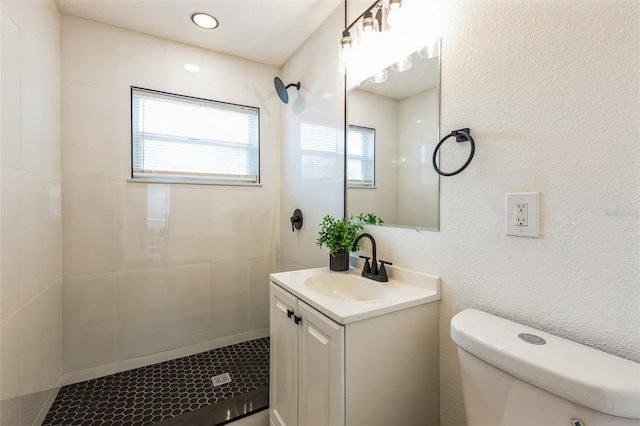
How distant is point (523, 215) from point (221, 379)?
1.87m

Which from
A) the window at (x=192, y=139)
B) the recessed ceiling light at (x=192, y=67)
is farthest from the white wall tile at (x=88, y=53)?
the recessed ceiling light at (x=192, y=67)

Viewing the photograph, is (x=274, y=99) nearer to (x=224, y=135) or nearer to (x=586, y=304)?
(x=224, y=135)

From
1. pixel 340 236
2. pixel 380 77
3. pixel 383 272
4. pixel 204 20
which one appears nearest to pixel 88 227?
pixel 204 20

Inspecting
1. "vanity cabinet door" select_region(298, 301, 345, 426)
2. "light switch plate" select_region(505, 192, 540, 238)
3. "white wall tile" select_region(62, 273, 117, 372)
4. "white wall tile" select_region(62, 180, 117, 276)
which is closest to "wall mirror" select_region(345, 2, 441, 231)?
"light switch plate" select_region(505, 192, 540, 238)

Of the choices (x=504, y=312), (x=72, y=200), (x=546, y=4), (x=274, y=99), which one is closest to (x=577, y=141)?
(x=546, y=4)

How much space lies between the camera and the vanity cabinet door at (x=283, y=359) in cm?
117

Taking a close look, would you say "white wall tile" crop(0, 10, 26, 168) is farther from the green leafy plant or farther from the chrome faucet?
the chrome faucet

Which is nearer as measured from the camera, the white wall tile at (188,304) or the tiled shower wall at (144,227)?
the tiled shower wall at (144,227)

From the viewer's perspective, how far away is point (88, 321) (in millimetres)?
1817

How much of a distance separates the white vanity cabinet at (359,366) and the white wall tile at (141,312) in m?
1.26

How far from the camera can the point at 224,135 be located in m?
2.23

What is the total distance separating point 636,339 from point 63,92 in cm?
276

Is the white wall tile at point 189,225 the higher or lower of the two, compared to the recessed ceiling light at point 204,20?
lower

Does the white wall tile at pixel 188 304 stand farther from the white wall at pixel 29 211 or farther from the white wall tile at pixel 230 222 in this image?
the white wall at pixel 29 211
